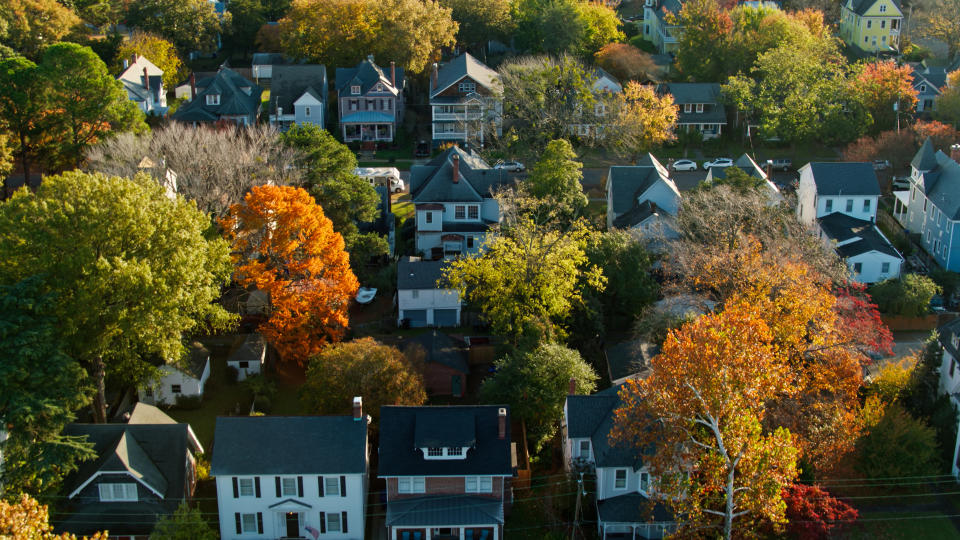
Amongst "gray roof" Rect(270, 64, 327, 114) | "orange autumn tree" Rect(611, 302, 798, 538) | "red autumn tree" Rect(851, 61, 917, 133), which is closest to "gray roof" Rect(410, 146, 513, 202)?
"gray roof" Rect(270, 64, 327, 114)

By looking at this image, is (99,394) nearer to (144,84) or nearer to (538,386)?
(538,386)

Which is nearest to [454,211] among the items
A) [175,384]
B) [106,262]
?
[175,384]

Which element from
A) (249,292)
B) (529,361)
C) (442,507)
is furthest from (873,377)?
(249,292)

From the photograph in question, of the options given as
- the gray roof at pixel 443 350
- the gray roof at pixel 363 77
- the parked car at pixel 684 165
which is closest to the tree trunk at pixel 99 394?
the gray roof at pixel 443 350

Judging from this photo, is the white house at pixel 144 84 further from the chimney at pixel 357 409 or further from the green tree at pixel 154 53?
the chimney at pixel 357 409

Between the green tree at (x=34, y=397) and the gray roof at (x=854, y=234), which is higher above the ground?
the gray roof at (x=854, y=234)

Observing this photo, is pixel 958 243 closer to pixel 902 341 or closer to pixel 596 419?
pixel 902 341
